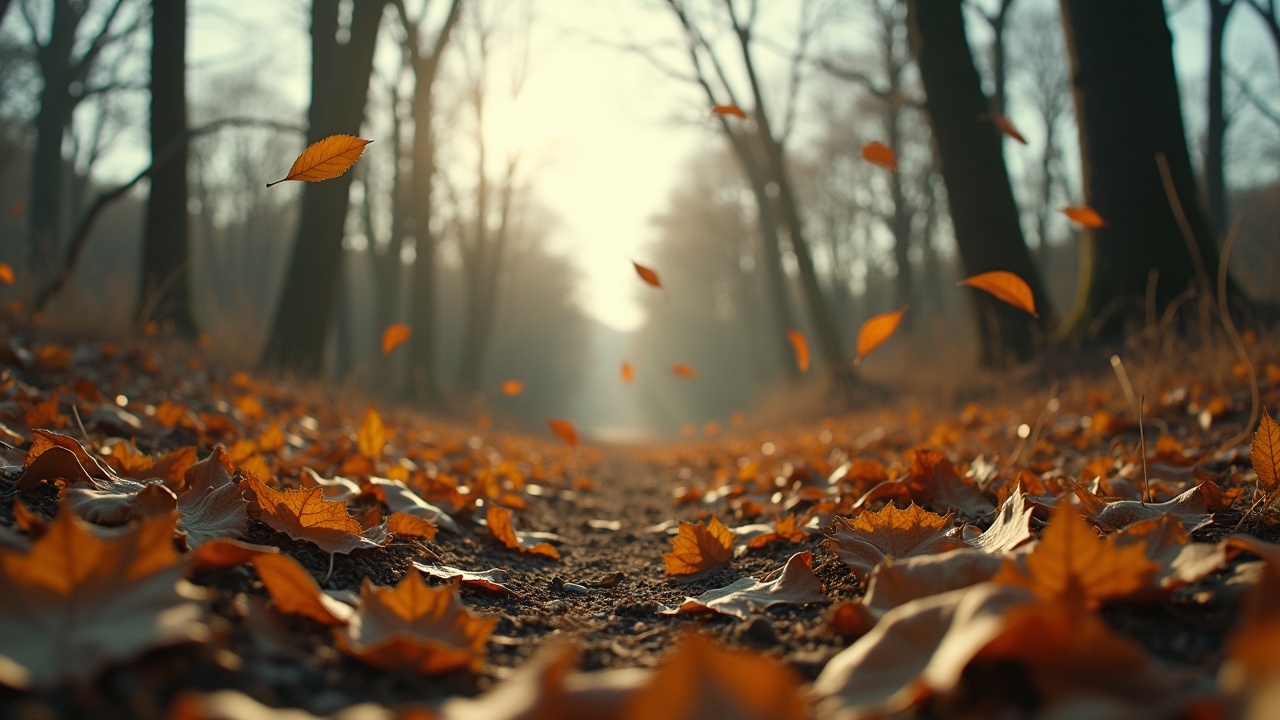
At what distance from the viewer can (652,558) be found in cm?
223

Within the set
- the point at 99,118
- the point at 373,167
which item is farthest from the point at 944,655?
the point at 99,118

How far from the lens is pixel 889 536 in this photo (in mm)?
1450

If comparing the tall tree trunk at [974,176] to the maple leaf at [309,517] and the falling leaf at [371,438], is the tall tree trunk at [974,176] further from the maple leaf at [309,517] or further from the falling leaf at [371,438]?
the maple leaf at [309,517]

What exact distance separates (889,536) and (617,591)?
66cm

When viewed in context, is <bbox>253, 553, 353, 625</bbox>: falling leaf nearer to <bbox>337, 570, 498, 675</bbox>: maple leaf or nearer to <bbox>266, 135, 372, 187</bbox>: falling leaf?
<bbox>337, 570, 498, 675</bbox>: maple leaf

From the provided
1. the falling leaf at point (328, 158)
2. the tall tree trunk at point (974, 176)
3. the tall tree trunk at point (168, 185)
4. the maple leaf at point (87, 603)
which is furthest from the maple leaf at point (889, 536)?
the tall tree trunk at point (168, 185)

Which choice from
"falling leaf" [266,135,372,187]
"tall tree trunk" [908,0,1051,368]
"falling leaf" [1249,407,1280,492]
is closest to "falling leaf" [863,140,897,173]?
"falling leaf" [1249,407,1280,492]

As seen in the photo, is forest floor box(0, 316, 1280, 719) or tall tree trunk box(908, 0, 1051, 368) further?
tall tree trunk box(908, 0, 1051, 368)

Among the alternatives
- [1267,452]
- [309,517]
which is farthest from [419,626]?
[1267,452]

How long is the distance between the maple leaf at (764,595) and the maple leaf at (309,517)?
0.65 metres

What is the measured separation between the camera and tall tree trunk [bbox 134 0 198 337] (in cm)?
605

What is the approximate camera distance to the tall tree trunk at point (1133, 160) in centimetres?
492

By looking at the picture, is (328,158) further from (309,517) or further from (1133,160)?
(1133,160)

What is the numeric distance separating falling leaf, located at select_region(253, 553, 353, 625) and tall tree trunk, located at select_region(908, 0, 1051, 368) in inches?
242
